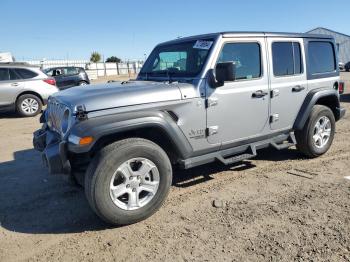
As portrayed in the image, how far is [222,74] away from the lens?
Answer: 12.8 feet

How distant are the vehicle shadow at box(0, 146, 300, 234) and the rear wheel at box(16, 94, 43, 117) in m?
5.31

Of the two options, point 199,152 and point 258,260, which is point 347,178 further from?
point 258,260

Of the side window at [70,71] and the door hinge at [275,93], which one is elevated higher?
the side window at [70,71]

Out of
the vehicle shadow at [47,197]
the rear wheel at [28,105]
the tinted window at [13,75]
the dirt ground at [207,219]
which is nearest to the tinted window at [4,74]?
the tinted window at [13,75]

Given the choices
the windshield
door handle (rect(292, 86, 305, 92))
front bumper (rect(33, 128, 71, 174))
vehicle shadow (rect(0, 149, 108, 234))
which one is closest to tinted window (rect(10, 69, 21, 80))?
vehicle shadow (rect(0, 149, 108, 234))

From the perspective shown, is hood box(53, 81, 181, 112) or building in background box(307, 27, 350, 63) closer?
hood box(53, 81, 181, 112)

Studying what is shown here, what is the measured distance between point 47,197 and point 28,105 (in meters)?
7.47

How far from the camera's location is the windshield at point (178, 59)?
4250mm

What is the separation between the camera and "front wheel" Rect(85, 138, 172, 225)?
334cm

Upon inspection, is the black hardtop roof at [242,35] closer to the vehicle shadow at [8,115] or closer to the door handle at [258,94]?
the door handle at [258,94]

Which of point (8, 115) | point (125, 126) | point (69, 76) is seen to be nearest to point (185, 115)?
point (125, 126)

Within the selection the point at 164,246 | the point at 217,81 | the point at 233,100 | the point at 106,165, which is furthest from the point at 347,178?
the point at 106,165

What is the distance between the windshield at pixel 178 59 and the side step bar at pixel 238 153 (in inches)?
39.7

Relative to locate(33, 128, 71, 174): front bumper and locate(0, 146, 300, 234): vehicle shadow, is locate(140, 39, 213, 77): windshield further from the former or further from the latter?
locate(33, 128, 71, 174): front bumper
